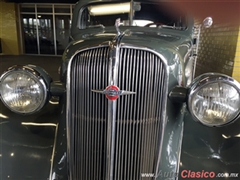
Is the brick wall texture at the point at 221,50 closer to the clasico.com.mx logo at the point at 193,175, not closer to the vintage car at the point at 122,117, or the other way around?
the vintage car at the point at 122,117

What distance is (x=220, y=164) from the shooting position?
1760 millimetres

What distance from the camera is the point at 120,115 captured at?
158 centimetres

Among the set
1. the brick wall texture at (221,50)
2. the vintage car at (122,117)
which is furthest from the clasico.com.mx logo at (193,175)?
the brick wall texture at (221,50)

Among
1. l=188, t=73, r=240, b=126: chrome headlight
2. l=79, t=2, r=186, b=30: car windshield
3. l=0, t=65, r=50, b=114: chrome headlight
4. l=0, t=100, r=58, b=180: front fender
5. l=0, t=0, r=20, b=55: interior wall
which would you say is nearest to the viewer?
l=188, t=73, r=240, b=126: chrome headlight

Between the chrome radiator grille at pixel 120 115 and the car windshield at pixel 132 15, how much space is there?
1088mm

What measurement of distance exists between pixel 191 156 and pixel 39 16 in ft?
42.1

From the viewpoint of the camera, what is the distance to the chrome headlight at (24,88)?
65.2 inches

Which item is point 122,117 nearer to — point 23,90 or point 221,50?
point 23,90

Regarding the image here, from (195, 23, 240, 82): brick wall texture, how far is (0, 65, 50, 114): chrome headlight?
3893mm

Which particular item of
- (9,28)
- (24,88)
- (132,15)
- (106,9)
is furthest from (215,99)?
(9,28)

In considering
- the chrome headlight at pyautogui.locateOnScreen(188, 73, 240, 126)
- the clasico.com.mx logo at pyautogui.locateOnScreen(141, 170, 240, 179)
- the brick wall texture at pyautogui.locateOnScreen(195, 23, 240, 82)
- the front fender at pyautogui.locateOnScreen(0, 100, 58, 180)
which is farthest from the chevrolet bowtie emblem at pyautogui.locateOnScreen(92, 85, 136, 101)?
the brick wall texture at pyautogui.locateOnScreen(195, 23, 240, 82)

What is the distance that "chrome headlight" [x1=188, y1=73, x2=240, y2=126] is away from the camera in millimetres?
1460

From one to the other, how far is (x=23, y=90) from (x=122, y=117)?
0.69 m

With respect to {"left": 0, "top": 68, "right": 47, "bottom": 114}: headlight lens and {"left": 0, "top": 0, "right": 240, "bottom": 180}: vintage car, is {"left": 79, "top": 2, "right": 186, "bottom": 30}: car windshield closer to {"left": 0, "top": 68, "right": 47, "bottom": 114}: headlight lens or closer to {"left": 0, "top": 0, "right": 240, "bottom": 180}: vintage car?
{"left": 0, "top": 0, "right": 240, "bottom": 180}: vintage car
